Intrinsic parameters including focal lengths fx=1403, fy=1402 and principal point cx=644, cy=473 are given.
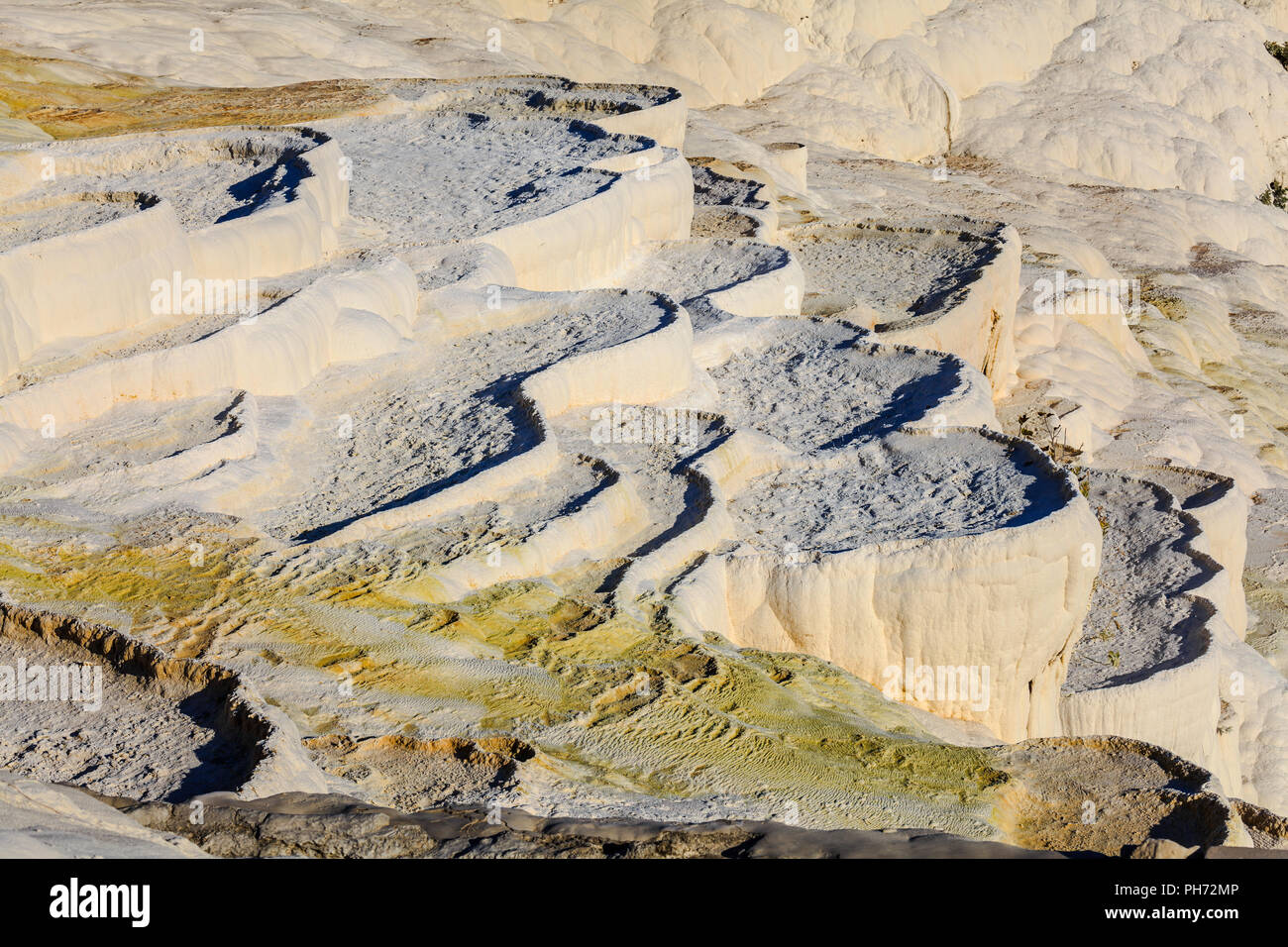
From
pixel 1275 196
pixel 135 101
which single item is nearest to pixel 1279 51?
pixel 1275 196

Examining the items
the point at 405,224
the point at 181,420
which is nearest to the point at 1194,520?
the point at 405,224

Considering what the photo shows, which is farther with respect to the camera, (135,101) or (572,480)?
(135,101)

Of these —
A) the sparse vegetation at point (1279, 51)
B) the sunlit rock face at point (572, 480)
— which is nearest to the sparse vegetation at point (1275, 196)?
the sparse vegetation at point (1279, 51)

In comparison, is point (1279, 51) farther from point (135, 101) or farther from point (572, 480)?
point (572, 480)

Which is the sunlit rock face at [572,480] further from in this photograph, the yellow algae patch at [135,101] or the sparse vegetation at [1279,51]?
the sparse vegetation at [1279,51]

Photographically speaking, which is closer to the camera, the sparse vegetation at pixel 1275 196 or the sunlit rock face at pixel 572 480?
the sunlit rock face at pixel 572 480

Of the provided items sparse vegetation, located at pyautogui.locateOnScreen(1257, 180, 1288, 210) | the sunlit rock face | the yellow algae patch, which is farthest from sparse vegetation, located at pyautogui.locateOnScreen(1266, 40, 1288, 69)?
the yellow algae patch

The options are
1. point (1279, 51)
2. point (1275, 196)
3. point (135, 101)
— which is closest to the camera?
point (135, 101)

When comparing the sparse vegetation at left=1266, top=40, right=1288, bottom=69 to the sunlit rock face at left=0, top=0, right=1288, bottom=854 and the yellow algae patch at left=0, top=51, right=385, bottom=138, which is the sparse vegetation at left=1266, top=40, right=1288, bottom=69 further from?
the yellow algae patch at left=0, top=51, right=385, bottom=138

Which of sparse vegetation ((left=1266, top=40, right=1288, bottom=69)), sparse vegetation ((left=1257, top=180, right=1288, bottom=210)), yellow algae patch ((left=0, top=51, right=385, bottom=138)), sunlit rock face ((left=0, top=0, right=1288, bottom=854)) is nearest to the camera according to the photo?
sunlit rock face ((left=0, top=0, right=1288, bottom=854))
